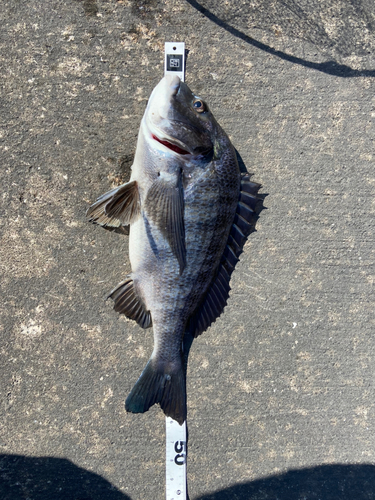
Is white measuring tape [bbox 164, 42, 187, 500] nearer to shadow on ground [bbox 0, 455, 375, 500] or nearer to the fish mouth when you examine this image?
shadow on ground [bbox 0, 455, 375, 500]

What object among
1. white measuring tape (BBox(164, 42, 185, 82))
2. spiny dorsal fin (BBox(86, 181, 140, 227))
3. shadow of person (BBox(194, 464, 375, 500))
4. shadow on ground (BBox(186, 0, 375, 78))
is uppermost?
shadow on ground (BBox(186, 0, 375, 78))

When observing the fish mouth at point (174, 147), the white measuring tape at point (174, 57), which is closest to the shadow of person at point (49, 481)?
the fish mouth at point (174, 147)

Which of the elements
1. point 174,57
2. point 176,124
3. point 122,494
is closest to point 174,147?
point 176,124

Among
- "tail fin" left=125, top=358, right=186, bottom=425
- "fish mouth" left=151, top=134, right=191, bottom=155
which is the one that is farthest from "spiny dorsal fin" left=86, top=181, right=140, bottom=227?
"tail fin" left=125, top=358, right=186, bottom=425

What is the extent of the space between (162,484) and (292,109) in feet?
9.74

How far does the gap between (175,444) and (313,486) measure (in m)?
1.11

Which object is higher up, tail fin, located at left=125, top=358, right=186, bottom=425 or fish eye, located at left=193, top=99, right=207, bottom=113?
fish eye, located at left=193, top=99, right=207, bottom=113

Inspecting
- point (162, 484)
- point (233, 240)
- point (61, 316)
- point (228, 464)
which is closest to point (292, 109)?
point (233, 240)

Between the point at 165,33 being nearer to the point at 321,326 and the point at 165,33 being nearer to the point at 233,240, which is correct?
the point at 233,240

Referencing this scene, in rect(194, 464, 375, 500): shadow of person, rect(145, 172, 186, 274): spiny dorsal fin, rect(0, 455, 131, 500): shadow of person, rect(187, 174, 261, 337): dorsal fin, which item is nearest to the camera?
rect(145, 172, 186, 274): spiny dorsal fin

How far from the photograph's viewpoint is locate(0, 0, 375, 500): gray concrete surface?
7.23 ft

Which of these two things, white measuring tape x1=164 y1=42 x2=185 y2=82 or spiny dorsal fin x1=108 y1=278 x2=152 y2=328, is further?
white measuring tape x1=164 y1=42 x2=185 y2=82

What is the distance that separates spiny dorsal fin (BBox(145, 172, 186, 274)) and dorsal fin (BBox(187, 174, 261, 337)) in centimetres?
31

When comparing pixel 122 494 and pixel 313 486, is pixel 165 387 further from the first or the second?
pixel 313 486
